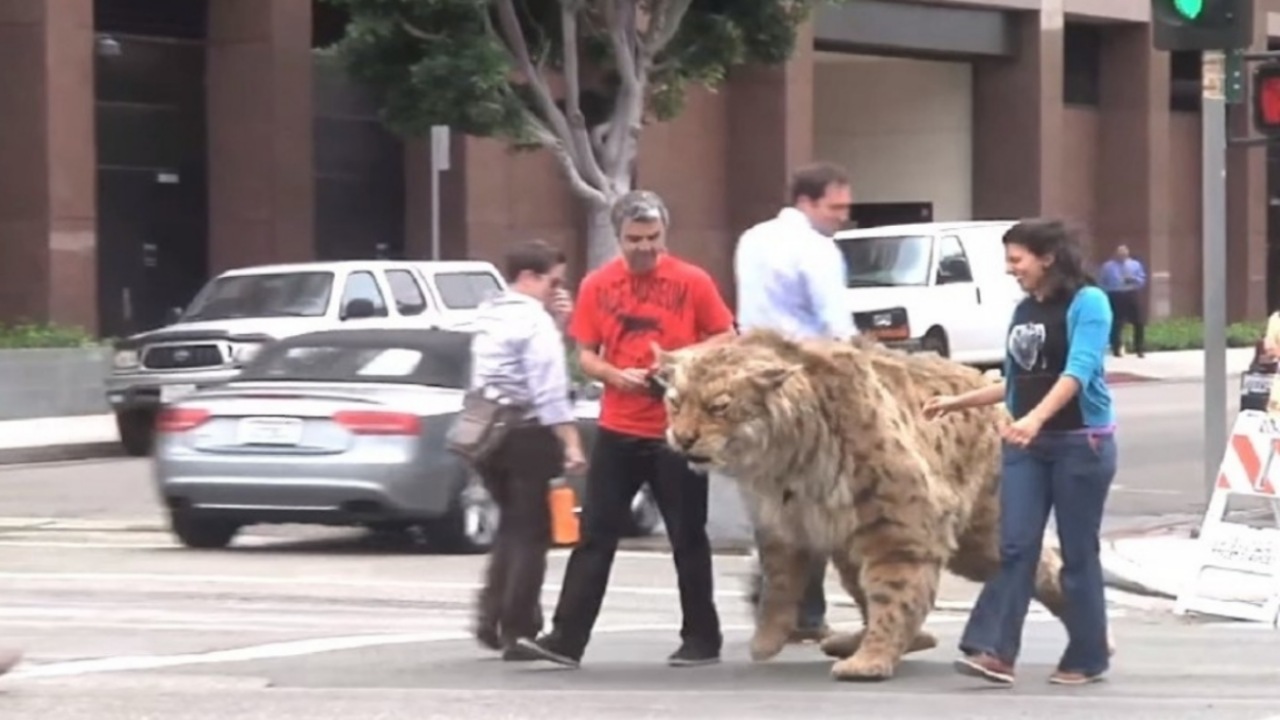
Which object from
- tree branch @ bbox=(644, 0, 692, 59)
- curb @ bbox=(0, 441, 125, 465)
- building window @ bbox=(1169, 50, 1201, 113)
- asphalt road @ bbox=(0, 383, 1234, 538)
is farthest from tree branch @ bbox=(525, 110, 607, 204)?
building window @ bbox=(1169, 50, 1201, 113)

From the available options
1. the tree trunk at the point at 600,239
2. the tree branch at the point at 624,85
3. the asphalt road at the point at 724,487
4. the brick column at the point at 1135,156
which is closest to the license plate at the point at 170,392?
the asphalt road at the point at 724,487

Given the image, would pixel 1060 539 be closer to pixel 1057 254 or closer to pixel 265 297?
pixel 1057 254

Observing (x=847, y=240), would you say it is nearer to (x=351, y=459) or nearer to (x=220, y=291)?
(x=220, y=291)

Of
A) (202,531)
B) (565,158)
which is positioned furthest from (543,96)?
(202,531)

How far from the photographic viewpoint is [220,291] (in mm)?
27438

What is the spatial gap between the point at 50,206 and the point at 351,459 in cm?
1681

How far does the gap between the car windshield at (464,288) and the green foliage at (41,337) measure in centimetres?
541

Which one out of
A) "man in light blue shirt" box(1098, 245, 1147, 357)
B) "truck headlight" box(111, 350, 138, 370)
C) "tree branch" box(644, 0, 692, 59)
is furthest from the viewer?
"man in light blue shirt" box(1098, 245, 1147, 357)

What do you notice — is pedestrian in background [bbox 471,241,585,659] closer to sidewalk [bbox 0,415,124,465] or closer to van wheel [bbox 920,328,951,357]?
sidewalk [bbox 0,415,124,465]

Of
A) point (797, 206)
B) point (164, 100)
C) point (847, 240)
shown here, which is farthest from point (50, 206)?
point (797, 206)

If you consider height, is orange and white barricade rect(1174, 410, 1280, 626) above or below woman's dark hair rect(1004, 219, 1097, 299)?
below

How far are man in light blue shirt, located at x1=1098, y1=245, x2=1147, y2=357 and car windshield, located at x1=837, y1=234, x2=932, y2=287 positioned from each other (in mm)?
8475

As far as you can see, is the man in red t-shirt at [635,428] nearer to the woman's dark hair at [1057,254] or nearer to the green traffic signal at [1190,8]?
the woman's dark hair at [1057,254]

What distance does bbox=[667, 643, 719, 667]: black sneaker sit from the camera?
1127 centimetres
